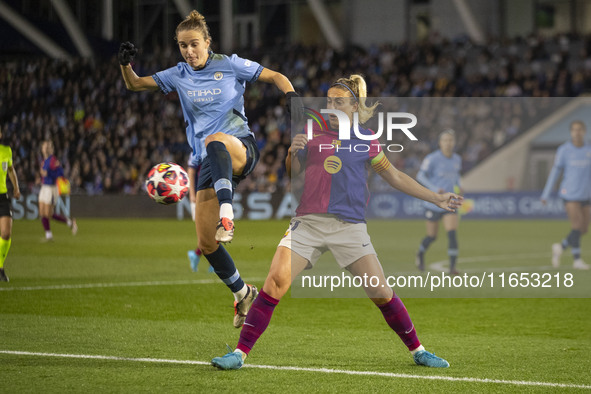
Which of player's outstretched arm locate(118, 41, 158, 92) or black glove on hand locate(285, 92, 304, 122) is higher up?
player's outstretched arm locate(118, 41, 158, 92)

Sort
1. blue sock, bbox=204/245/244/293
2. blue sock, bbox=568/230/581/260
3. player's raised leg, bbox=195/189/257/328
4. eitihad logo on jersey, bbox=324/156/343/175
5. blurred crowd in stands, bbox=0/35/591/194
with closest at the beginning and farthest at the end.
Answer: eitihad logo on jersey, bbox=324/156/343/175 → player's raised leg, bbox=195/189/257/328 → blue sock, bbox=204/245/244/293 → blue sock, bbox=568/230/581/260 → blurred crowd in stands, bbox=0/35/591/194

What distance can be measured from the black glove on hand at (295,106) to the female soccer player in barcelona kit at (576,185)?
8.75 m

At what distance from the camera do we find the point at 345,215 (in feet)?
20.4

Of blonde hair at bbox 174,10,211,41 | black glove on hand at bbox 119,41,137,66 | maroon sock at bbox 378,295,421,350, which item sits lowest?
maroon sock at bbox 378,295,421,350

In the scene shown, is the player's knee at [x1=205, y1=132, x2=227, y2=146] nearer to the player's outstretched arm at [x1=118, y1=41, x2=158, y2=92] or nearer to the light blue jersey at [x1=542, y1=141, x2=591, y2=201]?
the player's outstretched arm at [x1=118, y1=41, x2=158, y2=92]

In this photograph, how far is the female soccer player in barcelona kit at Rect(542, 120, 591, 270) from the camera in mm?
14570

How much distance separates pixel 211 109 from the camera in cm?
738

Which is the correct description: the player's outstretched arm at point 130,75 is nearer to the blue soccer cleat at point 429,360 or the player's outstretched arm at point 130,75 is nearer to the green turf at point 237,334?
the green turf at point 237,334

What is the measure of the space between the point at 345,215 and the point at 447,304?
503cm

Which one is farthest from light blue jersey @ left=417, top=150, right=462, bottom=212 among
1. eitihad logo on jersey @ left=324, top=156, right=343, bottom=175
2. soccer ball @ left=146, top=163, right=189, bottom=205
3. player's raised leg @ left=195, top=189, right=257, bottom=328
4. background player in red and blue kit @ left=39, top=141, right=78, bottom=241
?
background player in red and blue kit @ left=39, top=141, right=78, bottom=241

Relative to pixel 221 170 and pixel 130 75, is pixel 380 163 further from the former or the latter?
pixel 130 75

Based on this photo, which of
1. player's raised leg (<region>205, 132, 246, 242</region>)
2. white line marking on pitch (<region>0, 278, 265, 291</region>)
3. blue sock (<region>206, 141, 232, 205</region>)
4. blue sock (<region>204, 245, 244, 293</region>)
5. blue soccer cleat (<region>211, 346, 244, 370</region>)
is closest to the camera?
blue soccer cleat (<region>211, 346, 244, 370</region>)

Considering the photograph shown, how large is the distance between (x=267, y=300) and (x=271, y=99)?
28.3 metres

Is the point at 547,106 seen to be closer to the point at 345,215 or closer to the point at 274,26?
the point at 274,26
